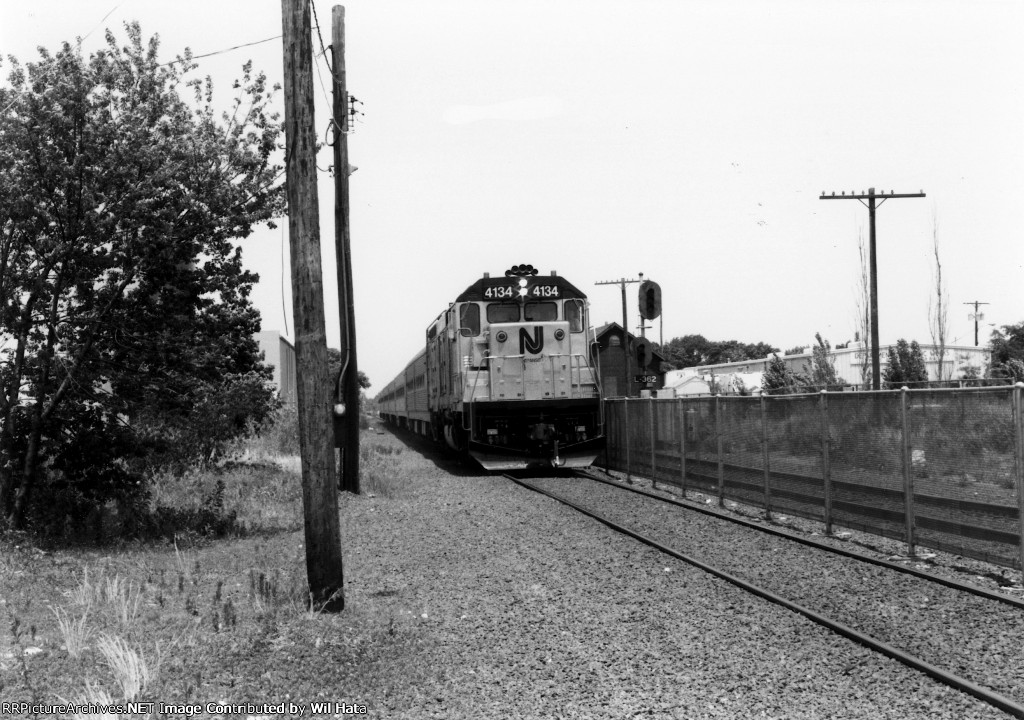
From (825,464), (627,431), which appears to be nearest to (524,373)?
(627,431)

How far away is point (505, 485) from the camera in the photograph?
17750mm

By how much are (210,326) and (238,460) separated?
10.7 meters

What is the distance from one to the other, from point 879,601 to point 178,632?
203 inches

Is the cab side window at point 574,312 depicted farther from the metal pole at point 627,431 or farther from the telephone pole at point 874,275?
the telephone pole at point 874,275

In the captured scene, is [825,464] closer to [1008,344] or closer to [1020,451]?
[1020,451]

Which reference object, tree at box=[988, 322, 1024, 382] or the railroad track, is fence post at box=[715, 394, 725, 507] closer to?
the railroad track

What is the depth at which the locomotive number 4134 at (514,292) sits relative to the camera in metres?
19.5

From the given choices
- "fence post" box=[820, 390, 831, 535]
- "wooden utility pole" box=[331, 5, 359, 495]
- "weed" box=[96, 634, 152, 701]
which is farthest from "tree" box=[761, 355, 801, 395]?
"weed" box=[96, 634, 152, 701]

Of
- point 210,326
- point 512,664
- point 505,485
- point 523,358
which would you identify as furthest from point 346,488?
point 512,664

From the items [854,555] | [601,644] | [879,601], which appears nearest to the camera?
[601,644]

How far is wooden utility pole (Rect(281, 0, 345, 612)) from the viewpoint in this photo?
26.0ft

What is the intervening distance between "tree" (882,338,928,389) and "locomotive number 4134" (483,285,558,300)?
67.1 feet

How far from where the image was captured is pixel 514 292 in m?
19.6

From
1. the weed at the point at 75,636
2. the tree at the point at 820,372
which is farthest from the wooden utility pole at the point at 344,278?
the tree at the point at 820,372
